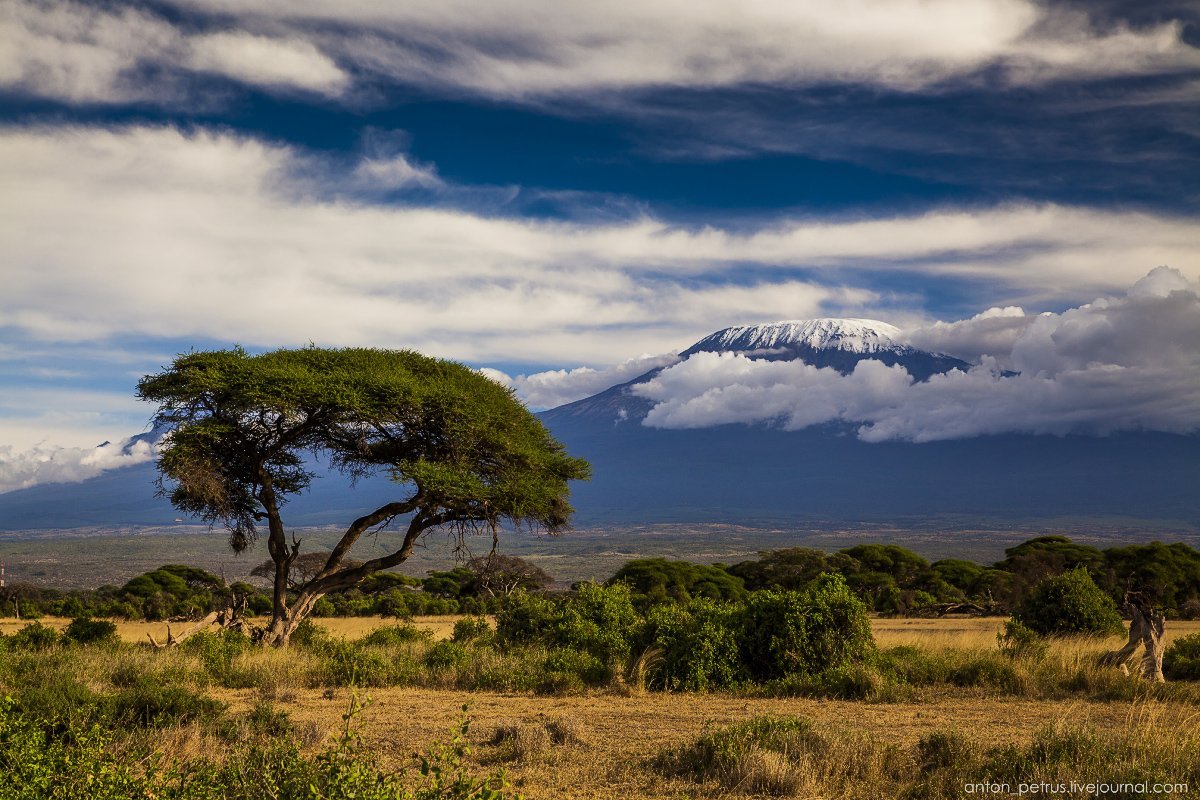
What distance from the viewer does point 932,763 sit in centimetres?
793

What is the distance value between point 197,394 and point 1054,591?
723 inches

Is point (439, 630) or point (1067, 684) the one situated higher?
point (1067, 684)

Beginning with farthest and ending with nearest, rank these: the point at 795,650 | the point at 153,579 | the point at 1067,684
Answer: the point at 153,579 < the point at 795,650 < the point at 1067,684

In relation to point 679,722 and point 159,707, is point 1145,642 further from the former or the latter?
point 159,707

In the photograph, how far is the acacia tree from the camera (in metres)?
16.8

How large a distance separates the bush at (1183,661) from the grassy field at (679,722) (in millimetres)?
1037

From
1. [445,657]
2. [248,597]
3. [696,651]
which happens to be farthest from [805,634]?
[248,597]

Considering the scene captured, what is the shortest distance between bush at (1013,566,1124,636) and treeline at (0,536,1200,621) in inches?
428

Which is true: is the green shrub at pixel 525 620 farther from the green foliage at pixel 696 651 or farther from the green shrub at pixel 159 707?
the green shrub at pixel 159 707

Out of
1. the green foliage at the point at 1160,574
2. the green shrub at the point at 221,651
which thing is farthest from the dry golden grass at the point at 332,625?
the green foliage at the point at 1160,574

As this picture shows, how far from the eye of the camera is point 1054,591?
1872 cm

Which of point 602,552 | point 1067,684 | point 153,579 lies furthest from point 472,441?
point 602,552

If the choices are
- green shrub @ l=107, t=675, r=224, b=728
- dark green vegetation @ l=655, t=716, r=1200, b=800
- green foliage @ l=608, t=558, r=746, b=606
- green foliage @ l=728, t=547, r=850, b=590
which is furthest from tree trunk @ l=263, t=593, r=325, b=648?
green foliage @ l=728, t=547, r=850, b=590

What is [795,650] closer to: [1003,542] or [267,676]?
[267,676]
